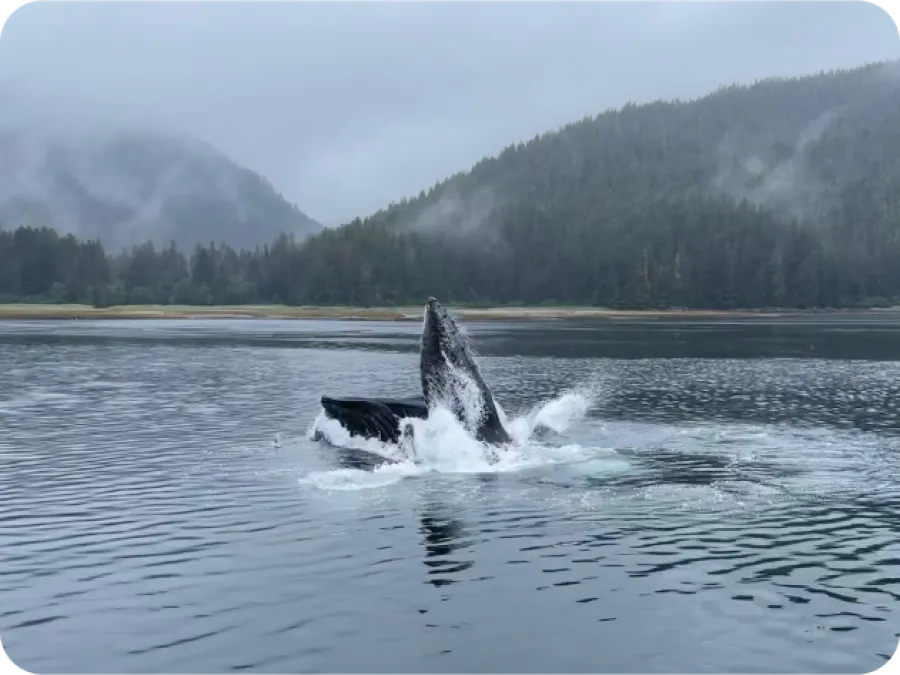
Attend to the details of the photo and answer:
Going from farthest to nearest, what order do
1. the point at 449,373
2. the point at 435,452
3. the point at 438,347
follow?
the point at 438,347
the point at 449,373
the point at 435,452

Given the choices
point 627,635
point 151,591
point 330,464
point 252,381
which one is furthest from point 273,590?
point 252,381

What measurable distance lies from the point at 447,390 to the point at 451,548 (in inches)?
430

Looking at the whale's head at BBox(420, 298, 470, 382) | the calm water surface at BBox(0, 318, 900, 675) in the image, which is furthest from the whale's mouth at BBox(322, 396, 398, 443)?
the whale's head at BBox(420, 298, 470, 382)

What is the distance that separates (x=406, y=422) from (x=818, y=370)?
41067mm

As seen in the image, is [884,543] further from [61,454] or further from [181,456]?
[61,454]

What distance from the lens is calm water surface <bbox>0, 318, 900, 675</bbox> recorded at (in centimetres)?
1475

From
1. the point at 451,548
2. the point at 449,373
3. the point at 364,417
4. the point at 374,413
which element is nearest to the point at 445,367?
the point at 449,373

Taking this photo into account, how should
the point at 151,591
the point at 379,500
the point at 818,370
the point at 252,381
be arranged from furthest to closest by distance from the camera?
the point at 818,370 → the point at 252,381 → the point at 379,500 → the point at 151,591

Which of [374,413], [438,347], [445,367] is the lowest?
[374,413]

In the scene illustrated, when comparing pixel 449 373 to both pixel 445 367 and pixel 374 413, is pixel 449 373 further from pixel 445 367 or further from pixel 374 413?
pixel 374 413

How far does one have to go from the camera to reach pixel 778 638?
15086mm

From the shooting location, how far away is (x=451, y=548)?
19.6 m

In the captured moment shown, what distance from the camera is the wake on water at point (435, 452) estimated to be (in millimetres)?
26875

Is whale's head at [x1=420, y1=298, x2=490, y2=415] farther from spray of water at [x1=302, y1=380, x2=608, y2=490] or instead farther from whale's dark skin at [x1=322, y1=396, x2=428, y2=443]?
whale's dark skin at [x1=322, y1=396, x2=428, y2=443]
